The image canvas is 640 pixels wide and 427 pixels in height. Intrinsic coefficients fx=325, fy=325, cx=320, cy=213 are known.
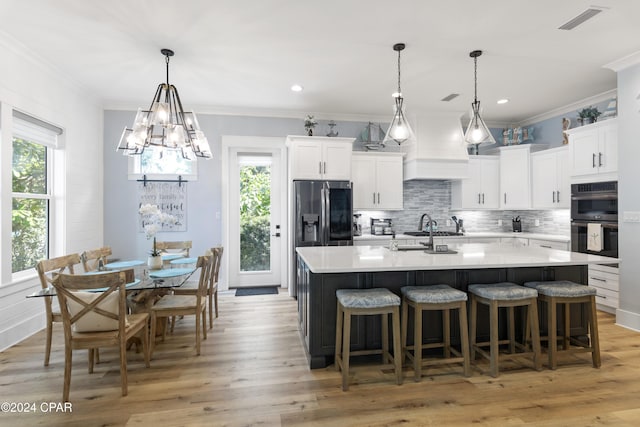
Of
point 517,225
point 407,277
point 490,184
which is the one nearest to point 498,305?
point 407,277

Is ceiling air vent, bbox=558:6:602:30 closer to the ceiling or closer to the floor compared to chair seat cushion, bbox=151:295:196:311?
closer to the ceiling

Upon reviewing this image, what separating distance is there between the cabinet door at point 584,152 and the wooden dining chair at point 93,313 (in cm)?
515

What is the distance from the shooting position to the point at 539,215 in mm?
5527

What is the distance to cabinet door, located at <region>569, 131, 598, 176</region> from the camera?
158 inches

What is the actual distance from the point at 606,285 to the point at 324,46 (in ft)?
14.3

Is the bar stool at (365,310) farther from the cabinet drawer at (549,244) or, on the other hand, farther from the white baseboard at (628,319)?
the cabinet drawer at (549,244)

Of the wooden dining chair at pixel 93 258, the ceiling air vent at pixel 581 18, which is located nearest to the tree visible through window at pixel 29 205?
the wooden dining chair at pixel 93 258

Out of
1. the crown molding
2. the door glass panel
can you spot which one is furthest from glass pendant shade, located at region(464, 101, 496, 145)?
the door glass panel

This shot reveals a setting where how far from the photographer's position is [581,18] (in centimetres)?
274

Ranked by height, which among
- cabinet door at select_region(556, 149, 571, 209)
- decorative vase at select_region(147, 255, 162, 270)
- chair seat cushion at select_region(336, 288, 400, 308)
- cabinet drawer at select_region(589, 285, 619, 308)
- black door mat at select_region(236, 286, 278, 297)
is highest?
cabinet door at select_region(556, 149, 571, 209)

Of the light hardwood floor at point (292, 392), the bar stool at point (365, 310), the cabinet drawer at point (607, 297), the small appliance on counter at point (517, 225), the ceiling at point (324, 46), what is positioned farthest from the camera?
the small appliance on counter at point (517, 225)

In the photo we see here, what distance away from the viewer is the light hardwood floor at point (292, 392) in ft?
6.64

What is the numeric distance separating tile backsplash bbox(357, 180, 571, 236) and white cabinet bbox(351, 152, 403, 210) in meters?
0.36

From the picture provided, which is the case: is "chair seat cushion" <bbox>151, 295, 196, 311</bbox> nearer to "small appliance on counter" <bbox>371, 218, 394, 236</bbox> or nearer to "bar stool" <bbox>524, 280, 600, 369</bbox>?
"bar stool" <bbox>524, 280, 600, 369</bbox>
